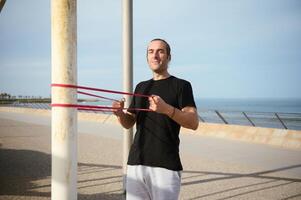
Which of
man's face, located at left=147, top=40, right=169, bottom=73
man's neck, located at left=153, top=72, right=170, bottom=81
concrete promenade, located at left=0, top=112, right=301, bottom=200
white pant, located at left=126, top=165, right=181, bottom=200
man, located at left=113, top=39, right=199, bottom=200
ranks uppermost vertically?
man's face, located at left=147, top=40, right=169, bottom=73

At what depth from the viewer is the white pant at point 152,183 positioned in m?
2.48

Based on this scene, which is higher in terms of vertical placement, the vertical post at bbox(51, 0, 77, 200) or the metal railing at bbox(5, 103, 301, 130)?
the vertical post at bbox(51, 0, 77, 200)

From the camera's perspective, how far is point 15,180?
20.7ft

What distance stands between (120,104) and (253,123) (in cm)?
1242

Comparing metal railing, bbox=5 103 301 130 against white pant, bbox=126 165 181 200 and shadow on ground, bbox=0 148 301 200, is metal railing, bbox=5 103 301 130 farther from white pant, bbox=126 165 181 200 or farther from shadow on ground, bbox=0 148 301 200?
white pant, bbox=126 165 181 200

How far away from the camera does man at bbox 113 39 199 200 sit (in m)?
2.48

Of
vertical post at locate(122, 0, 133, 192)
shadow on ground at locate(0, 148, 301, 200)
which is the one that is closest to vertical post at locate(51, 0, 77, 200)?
vertical post at locate(122, 0, 133, 192)

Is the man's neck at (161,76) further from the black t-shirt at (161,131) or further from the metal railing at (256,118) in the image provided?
the metal railing at (256,118)

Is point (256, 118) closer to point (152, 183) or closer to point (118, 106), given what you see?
point (152, 183)

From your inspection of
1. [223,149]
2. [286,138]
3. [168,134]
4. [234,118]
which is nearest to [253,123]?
[234,118]

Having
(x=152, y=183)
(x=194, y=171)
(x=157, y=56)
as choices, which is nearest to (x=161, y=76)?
(x=157, y=56)

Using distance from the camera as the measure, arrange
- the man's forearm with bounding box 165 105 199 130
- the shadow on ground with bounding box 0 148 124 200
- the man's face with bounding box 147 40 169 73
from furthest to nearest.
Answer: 1. the shadow on ground with bounding box 0 148 124 200
2. the man's face with bounding box 147 40 169 73
3. the man's forearm with bounding box 165 105 199 130

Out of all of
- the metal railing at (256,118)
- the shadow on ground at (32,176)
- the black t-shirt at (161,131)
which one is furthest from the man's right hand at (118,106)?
the metal railing at (256,118)

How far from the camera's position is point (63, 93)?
1.76m
